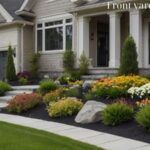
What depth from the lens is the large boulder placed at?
438 inches

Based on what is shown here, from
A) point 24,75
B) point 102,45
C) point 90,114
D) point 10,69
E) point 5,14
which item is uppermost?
point 5,14

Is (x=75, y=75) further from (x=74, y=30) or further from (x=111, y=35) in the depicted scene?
(x=74, y=30)

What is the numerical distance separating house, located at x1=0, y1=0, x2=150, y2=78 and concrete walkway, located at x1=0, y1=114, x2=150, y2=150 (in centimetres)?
741

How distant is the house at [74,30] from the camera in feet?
63.3

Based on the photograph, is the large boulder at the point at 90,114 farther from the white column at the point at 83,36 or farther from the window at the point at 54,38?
the window at the point at 54,38

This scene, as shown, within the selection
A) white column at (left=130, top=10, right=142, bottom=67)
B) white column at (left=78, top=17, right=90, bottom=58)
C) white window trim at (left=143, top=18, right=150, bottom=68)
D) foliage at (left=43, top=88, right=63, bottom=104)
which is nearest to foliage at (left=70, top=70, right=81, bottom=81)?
white column at (left=78, top=17, right=90, bottom=58)

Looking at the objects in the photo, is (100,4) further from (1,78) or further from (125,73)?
(1,78)

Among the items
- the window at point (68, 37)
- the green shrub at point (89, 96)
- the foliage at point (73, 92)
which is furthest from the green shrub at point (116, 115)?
the window at point (68, 37)

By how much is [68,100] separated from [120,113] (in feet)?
7.87

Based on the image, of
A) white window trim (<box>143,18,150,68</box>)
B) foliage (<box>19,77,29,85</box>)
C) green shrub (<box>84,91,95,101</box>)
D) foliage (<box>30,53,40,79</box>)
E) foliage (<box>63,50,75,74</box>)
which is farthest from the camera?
foliage (<box>30,53,40,79</box>)

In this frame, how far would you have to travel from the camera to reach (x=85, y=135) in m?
9.63

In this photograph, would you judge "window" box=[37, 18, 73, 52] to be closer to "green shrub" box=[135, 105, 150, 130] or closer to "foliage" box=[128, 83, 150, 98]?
"foliage" box=[128, 83, 150, 98]

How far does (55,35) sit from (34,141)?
15164 millimetres

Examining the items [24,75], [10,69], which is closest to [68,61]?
[24,75]
